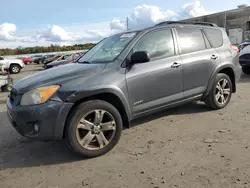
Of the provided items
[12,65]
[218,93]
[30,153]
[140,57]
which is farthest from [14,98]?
[12,65]

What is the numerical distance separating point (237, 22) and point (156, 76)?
40470mm

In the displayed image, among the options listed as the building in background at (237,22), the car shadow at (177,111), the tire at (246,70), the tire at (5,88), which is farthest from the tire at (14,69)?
the building in background at (237,22)

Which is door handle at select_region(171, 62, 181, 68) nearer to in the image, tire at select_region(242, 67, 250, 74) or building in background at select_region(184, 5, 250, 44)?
tire at select_region(242, 67, 250, 74)

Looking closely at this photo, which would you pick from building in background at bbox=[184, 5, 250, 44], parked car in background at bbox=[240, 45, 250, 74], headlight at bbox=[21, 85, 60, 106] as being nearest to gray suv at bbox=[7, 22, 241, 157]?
headlight at bbox=[21, 85, 60, 106]

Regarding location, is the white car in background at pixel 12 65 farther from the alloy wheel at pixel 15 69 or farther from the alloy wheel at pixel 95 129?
the alloy wheel at pixel 95 129

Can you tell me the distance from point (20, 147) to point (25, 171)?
90 centimetres

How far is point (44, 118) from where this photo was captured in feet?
10.4

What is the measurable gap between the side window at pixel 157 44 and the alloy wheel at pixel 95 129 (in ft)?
3.86

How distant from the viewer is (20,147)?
4.05 m

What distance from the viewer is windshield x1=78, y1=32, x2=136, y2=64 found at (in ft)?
13.1

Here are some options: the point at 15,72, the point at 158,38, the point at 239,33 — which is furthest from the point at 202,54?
the point at 239,33

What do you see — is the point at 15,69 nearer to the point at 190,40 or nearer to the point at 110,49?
the point at 110,49

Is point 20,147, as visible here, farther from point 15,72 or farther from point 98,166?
point 15,72

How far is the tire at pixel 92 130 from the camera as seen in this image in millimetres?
3285
